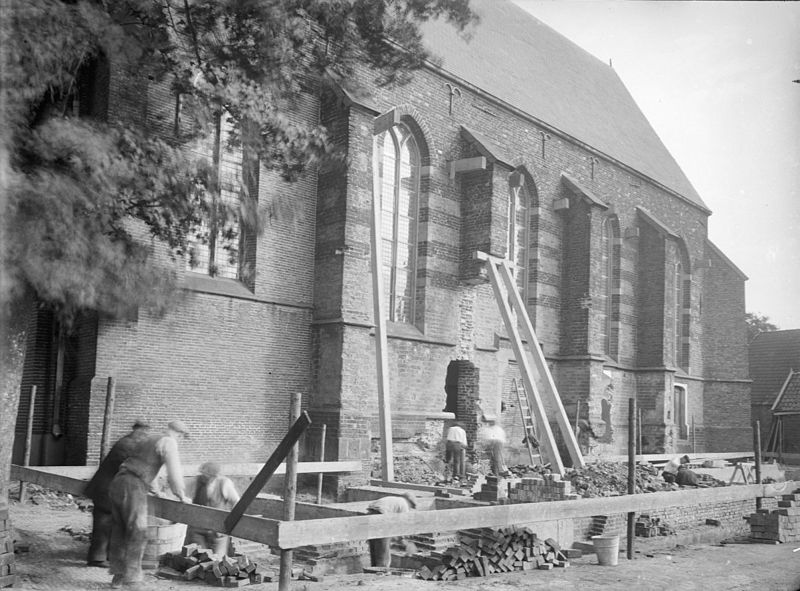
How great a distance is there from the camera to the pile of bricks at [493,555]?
8570 mm

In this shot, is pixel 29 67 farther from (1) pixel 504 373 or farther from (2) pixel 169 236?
(1) pixel 504 373

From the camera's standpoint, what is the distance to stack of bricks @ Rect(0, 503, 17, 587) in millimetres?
6875

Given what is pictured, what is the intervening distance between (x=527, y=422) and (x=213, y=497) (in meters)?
11.7

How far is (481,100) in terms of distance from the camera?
62.1 ft

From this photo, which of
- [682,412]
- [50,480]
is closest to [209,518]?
[50,480]

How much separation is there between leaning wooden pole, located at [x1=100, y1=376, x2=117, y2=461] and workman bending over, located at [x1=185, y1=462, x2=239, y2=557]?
3.22m

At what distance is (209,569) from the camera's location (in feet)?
24.8

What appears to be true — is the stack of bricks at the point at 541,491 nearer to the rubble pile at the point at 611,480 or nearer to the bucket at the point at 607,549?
the bucket at the point at 607,549

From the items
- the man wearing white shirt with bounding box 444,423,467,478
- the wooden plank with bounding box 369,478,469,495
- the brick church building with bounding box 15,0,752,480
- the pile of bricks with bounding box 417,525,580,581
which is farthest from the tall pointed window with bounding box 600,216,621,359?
the pile of bricks with bounding box 417,525,580,581

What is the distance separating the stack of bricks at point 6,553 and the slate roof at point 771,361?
28.5 metres

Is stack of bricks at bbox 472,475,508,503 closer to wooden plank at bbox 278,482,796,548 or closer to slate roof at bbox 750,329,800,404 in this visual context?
wooden plank at bbox 278,482,796,548

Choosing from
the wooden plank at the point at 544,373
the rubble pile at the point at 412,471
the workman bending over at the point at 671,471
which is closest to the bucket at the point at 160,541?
the rubble pile at the point at 412,471

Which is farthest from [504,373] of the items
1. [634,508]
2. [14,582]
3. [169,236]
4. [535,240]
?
[14,582]

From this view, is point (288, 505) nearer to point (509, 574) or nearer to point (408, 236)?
point (509, 574)
